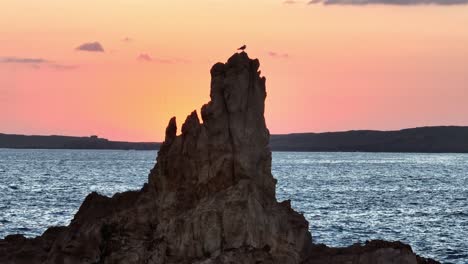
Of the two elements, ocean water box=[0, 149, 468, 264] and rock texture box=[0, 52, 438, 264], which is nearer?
rock texture box=[0, 52, 438, 264]

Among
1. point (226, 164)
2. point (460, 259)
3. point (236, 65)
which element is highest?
point (236, 65)

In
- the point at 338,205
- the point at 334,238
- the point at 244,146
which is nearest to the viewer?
the point at 244,146

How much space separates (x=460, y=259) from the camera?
6400 centimetres

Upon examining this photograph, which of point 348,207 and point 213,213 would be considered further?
point 348,207

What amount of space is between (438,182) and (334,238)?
298ft

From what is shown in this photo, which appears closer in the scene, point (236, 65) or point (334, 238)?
point (236, 65)

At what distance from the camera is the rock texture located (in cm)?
4250

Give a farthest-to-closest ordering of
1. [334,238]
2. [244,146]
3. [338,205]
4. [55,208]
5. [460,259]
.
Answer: [338,205]
[55,208]
[334,238]
[460,259]
[244,146]

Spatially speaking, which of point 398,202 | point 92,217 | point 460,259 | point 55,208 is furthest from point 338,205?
point 92,217

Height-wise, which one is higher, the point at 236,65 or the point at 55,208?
the point at 236,65

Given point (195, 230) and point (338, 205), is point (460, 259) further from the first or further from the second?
point (338, 205)

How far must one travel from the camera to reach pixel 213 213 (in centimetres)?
4262

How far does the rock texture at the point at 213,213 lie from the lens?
4250 cm

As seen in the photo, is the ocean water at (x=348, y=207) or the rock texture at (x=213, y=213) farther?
the ocean water at (x=348, y=207)
